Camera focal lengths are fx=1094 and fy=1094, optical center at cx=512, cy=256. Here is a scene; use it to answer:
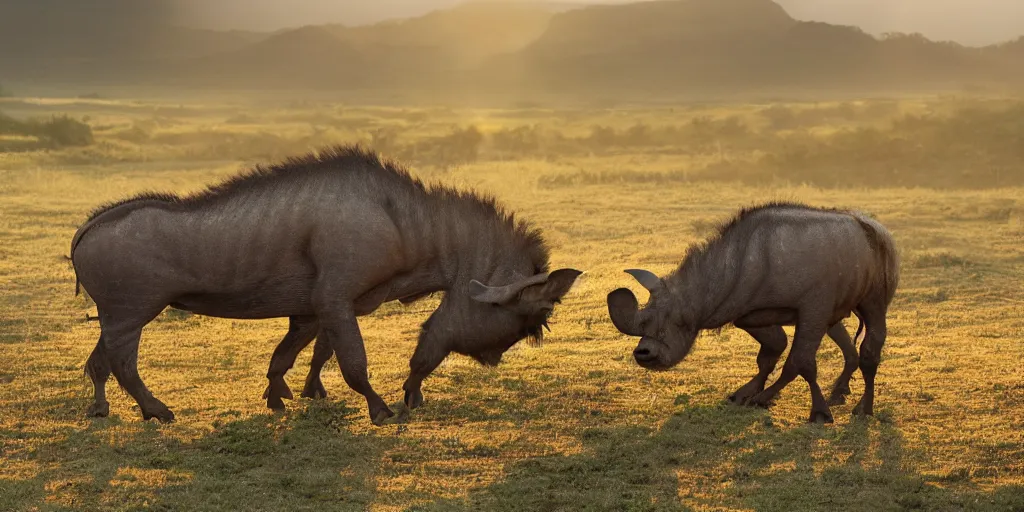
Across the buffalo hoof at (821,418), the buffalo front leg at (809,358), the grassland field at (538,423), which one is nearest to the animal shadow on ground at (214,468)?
the grassland field at (538,423)

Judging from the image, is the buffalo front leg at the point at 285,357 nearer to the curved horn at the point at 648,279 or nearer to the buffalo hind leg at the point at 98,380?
the buffalo hind leg at the point at 98,380

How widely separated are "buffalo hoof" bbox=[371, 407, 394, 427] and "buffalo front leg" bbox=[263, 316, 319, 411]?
1226 mm

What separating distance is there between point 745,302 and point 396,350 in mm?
5676

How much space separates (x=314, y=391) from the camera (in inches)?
463

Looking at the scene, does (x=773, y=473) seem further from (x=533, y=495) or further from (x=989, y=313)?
(x=989, y=313)

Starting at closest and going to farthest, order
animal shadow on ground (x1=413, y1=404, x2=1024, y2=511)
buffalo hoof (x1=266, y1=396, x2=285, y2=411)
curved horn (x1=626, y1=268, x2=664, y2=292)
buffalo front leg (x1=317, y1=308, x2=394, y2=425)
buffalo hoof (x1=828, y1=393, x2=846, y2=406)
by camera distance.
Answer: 1. animal shadow on ground (x1=413, y1=404, x2=1024, y2=511)
2. buffalo front leg (x1=317, y1=308, x2=394, y2=425)
3. curved horn (x1=626, y1=268, x2=664, y2=292)
4. buffalo hoof (x1=266, y1=396, x2=285, y2=411)
5. buffalo hoof (x1=828, y1=393, x2=846, y2=406)

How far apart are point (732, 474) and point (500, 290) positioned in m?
2.72

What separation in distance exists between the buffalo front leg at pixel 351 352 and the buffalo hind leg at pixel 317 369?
660mm

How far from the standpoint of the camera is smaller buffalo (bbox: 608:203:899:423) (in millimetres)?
10477

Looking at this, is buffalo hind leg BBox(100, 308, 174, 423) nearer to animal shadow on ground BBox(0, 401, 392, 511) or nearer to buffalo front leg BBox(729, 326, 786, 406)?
animal shadow on ground BBox(0, 401, 392, 511)

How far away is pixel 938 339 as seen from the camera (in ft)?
49.7

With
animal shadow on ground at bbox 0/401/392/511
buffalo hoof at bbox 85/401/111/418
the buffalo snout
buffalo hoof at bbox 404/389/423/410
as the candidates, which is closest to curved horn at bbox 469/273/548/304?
the buffalo snout

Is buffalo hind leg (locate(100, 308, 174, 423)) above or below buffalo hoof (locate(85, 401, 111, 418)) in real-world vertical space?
above

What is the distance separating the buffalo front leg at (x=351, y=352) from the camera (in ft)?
34.2
